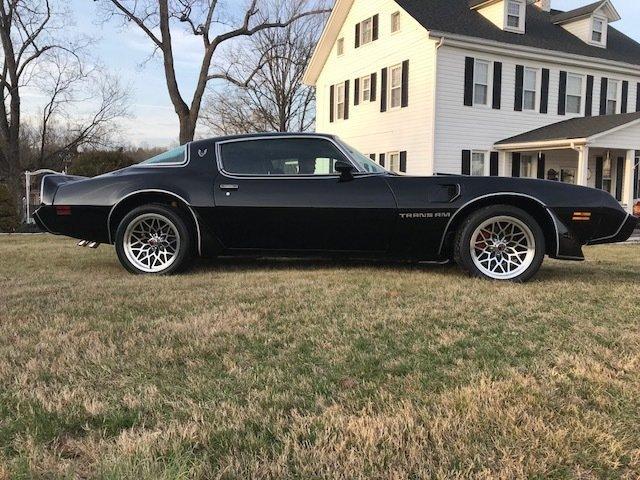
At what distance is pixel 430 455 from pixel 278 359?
1144 millimetres

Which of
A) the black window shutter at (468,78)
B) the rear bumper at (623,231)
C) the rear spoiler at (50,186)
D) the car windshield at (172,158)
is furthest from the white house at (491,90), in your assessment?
the rear spoiler at (50,186)

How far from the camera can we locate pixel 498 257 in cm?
502

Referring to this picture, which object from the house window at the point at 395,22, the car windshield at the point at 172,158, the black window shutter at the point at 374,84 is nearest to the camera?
the car windshield at the point at 172,158

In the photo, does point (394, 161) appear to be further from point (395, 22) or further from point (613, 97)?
point (613, 97)

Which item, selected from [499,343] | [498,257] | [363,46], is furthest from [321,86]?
[499,343]

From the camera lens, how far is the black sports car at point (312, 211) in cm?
488

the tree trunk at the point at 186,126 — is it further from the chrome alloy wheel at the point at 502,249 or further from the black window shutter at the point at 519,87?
the chrome alloy wheel at the point at 502,249

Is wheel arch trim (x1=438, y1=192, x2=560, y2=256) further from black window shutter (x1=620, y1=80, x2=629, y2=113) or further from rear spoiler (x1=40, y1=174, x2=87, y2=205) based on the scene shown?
black window shutter (x1=620, y1=80, x2=629, y2=113)

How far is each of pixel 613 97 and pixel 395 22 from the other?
28.1 ft

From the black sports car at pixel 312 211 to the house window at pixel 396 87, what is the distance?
46.9 feet

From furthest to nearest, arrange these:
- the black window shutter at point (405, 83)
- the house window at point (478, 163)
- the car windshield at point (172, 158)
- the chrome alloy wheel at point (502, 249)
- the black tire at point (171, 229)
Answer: the house window at point (478, 163) < the black window shutter at point (405, 83) < the car windshield at point (172, 158) < the black tire at point (171, 229) < the chrome alloy wheel at point (502, 249)

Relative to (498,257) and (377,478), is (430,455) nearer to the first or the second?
(377,478)

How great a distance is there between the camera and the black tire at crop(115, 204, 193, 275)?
17.2ft

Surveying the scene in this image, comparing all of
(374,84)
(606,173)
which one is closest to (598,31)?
(606,173)
